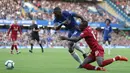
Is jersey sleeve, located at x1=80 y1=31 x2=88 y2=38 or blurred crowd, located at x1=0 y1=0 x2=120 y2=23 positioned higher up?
jersey sleeve, located at x1=80 y1=31 x2=88 y2=38

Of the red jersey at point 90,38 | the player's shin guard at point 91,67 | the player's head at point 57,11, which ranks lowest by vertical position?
the player's shin guard at point 91,67

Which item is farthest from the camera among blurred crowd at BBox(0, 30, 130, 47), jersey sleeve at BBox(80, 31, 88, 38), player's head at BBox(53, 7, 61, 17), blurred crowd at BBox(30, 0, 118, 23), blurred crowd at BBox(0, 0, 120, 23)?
blurred crowd at BBox(30, 0, 118, 23)

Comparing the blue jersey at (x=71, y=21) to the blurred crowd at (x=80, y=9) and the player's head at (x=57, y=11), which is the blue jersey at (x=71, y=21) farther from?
the blurred crowd at (x=80, y=9)

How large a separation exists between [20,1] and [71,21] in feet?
133

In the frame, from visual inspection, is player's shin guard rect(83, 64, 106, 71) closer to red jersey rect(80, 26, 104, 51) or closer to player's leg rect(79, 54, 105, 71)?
player's leg rect(79, 54, 105, 71)

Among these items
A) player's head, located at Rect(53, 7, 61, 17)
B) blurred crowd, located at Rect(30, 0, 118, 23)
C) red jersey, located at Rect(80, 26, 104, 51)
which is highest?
player's head, located at Rect(53, 7, 61, 17)

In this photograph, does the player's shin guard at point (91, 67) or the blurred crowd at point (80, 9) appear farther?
the blurred crowd at point (80, 9)

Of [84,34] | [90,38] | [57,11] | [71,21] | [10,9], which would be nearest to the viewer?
[84,34]

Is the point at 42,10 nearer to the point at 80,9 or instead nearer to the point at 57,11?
the point at 80,9

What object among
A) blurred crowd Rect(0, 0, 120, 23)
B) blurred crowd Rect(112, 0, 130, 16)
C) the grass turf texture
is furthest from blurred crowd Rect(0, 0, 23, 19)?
the grass turf texture

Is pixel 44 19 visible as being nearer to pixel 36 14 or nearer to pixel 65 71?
pixel 36 14

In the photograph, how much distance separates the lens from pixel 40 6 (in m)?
59.8

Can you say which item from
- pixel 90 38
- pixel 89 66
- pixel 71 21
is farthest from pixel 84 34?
pixel 71 21

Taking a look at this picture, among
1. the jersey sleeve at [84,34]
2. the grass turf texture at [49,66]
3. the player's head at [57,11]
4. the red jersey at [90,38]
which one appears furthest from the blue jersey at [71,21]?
the jersey sleeve at [84,34]
